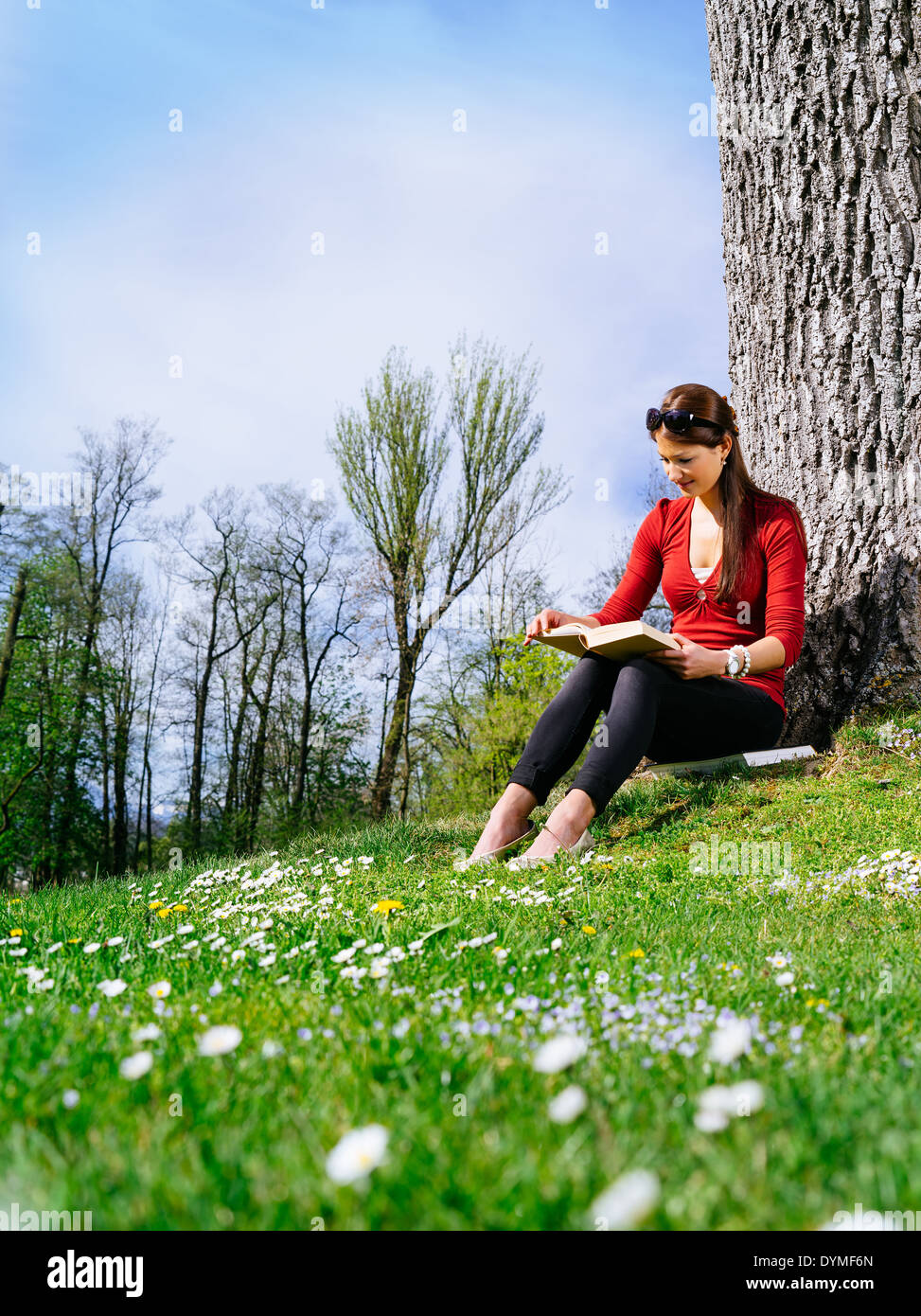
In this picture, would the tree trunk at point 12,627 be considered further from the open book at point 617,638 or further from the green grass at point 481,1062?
the open book at point 617,638

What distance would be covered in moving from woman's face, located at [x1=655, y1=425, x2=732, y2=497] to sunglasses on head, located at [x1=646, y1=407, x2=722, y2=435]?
0.12 ft

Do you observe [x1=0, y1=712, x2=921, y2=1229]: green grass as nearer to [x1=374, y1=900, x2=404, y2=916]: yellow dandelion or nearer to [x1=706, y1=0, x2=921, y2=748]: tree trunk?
[x1=374, y1=900, x2=404, y2=916]: yellow dandelion

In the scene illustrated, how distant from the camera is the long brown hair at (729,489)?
4.11 meters

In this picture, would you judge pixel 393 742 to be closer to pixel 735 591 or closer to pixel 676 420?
pixel 735 591

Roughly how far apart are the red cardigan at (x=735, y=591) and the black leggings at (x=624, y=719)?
0.15 m

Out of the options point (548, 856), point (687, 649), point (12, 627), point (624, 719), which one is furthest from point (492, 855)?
point (12, 627)

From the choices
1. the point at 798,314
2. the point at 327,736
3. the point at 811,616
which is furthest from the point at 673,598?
the point at 327,736

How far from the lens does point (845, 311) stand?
190 inches

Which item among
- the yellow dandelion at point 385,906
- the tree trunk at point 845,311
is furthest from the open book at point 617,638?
the tree trunk at point 845,311

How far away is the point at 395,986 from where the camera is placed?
182cm

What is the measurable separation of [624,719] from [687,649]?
47 centimetres

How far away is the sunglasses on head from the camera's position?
4047mm

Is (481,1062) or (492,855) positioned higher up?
(481,1062)

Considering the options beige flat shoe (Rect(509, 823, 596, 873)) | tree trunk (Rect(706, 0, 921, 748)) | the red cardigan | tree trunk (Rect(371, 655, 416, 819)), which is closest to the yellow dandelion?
beige flat shoe (Rect(509, 823, 596, 873))
